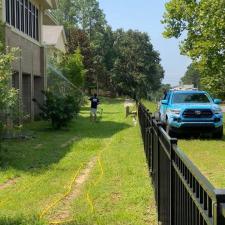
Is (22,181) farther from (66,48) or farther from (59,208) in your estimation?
(66,48)

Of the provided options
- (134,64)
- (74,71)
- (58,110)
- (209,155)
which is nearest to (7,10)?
(58,110)

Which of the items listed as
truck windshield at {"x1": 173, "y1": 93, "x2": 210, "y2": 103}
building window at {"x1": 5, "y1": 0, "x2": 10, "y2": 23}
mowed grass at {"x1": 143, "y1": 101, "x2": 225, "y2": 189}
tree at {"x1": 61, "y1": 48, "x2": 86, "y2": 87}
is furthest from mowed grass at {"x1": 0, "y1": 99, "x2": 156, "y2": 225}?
tree at {"x1": 61, "y1": 48, "x2": 86, "y2": 87}

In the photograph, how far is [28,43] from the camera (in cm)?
2581

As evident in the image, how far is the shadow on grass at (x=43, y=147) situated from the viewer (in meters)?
12.2

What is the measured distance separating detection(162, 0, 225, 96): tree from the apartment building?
323 inches

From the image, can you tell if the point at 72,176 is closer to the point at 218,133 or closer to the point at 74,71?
the point at 218,133

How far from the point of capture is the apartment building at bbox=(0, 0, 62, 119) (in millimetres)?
22234

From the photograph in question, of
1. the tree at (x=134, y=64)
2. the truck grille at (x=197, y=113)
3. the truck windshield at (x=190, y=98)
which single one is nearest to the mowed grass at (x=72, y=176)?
the truck grille at (x=197, y=113)

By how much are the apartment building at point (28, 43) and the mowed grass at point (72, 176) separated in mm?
6001

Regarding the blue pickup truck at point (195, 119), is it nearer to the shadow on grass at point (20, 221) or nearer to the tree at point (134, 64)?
the shadow on grass at point (20, 221)

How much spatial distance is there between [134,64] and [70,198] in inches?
3018

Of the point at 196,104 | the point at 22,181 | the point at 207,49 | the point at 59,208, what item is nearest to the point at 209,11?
the point at 207,49

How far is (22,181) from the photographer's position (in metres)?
10.0

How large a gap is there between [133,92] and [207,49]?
184 ft
